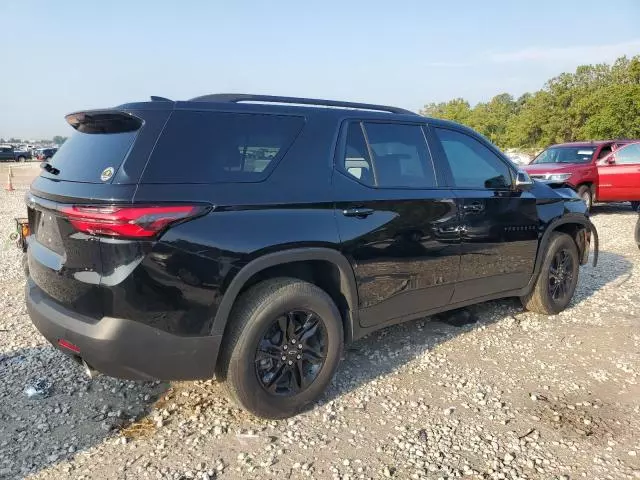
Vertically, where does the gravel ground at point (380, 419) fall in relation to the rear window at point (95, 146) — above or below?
below

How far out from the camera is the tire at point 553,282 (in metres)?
4.96

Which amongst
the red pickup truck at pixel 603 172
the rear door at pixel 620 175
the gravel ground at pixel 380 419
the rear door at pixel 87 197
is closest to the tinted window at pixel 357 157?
the rear door at pixel 87 197

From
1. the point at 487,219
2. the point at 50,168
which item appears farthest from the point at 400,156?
the point at 50,168

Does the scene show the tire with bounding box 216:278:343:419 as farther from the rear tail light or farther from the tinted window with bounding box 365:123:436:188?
the tinted window with bounding box 365:123:436:188

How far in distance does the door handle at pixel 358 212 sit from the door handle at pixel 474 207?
1023 millimetres

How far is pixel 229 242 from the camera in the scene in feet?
9.04

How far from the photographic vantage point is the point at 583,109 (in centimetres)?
3675

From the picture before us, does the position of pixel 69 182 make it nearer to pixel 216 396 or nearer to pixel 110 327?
pixel 110 327

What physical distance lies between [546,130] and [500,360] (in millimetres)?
43141

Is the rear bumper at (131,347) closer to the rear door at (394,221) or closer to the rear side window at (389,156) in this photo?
the rear door at (394,221)

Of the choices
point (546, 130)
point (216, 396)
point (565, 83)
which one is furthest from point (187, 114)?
point (565, 83)

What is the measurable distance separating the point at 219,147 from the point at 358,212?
96 centimetres

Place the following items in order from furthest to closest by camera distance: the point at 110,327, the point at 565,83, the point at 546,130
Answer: the point at 565,83 < the point at 546,130 < the point at 110,327

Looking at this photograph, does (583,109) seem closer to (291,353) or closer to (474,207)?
(474,207)
